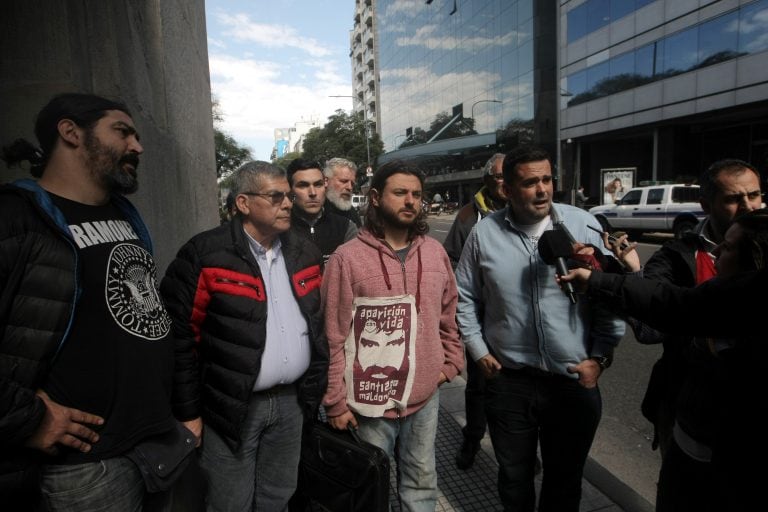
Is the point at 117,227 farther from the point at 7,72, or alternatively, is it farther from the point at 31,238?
the point at 7,72

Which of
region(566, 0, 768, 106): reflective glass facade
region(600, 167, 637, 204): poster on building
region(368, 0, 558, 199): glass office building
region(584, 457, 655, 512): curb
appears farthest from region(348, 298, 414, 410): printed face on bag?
region(368, 0, 558, 199): glass office building

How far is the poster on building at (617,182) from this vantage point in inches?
747

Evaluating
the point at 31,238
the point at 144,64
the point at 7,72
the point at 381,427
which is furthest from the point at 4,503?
the point at 144,64

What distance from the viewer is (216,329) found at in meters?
1.99

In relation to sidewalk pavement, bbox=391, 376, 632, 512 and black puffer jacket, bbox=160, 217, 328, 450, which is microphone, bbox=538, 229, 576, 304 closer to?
black puffer jacket, bbox=160, 217, 328, 450

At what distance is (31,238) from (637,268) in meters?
2.29

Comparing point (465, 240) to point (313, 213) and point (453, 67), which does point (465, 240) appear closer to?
point (313, 213)

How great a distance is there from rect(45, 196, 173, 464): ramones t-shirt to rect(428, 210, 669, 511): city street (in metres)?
2.57

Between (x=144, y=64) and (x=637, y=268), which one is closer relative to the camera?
(x=637, y=268)

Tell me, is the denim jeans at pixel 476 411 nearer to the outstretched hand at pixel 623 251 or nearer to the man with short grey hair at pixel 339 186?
the outstretched hand at pixel 623 251

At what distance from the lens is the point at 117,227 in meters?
1.68

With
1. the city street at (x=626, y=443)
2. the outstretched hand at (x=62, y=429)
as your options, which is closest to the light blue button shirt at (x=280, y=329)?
the outstretched hand at (x=62, y=429)

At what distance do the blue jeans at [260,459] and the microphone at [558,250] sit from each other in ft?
4.42

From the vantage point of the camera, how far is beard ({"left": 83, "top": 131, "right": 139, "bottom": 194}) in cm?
162
